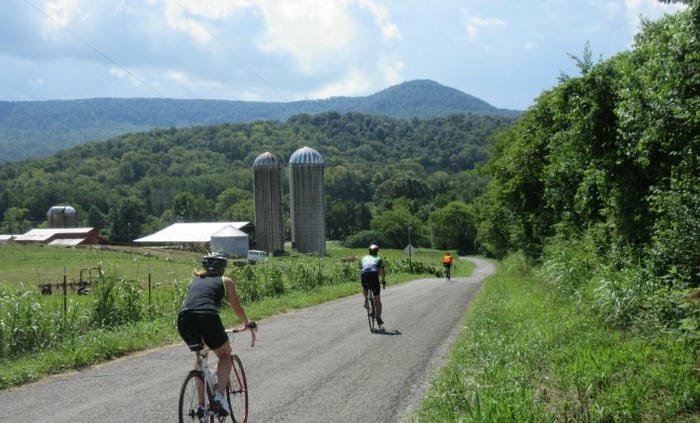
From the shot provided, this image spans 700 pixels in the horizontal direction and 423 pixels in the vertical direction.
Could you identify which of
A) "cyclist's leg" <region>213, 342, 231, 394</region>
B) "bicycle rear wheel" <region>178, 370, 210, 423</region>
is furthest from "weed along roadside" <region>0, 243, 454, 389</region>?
"cyclist's leg" <region>213, 342, 231, 394</region>

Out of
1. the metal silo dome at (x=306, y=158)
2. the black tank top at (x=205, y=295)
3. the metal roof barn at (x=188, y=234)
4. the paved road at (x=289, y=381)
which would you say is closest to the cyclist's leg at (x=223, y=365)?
the black tank top at (x=205, y=295)

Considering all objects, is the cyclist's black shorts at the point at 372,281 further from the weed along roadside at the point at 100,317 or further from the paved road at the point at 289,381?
the weed along roadside at the point at 100,317

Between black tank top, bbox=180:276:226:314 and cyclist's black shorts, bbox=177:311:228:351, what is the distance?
0.05m

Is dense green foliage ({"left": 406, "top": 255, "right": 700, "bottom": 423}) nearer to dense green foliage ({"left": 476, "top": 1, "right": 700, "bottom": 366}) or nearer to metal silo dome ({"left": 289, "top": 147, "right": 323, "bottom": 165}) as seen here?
dense green foliage ({"left": 476, "top": 1, "right": 700, "bottom": 366})

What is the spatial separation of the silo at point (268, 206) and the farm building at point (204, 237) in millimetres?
2752

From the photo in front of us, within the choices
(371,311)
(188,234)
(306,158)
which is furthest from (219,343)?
(188,234)

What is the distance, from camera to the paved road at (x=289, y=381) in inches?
306

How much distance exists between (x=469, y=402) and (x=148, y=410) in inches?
147

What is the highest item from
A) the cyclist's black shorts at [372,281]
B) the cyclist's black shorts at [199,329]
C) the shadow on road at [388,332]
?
the cyclist's black shorts at [199,329]

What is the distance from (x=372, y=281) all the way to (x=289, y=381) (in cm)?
579

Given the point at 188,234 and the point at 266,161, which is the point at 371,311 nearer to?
the point at 188,234

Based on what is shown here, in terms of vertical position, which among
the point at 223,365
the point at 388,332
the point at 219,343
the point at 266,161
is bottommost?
the point at 388,332

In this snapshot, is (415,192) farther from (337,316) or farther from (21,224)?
(337,316)

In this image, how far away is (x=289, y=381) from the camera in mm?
9328
